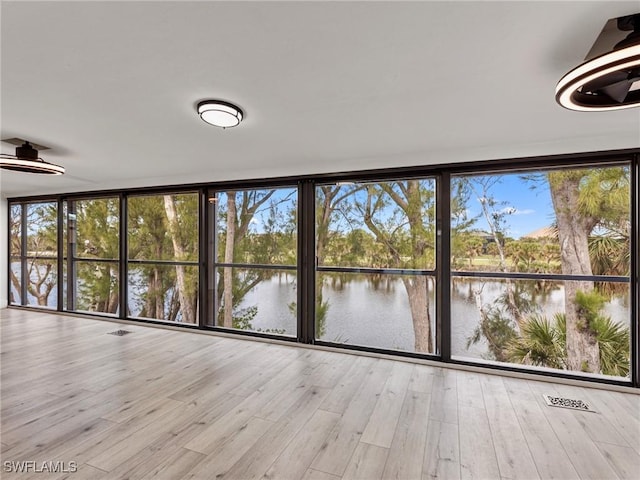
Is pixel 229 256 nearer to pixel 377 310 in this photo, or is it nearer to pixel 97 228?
pixel 377 310

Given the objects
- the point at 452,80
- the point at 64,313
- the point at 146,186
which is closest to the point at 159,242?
the point at 146,186

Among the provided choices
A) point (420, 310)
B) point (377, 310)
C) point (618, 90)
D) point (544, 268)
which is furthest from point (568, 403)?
point (618, 90)

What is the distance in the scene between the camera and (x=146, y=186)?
507cm

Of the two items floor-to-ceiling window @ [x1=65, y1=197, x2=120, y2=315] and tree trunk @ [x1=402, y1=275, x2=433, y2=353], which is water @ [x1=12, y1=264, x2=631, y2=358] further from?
floor-to-ceiling window @ [x1=65, y1=197, x2=120, y2=315]

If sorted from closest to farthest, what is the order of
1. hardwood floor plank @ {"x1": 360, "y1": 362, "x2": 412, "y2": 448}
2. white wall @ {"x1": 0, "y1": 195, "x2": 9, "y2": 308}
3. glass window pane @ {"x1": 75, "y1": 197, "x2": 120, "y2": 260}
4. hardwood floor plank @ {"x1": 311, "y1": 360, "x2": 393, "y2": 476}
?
hardwood floor plank @ {"x1": 311, "y1": 360, "x2": 393, "y2": 476}, hardwood floor plank @ {"x1": 360, "y1": 362, "x2": 412, "y2": 448}, glass window pane @ {"x1": 75, "y1": 197, "x2": 120, "y2": 260}, white wall @ {"x1": 0, "y1": 195, "x2": 9, "y2": 308}

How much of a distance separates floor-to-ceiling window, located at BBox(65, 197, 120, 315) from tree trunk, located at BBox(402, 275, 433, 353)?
16.4 ft

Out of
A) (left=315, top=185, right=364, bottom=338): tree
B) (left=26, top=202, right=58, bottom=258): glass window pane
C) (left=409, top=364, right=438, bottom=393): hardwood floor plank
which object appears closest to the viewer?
(left=409, top=364, right=438, bottom=393): hardwood floor plank

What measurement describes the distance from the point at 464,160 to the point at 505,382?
2.35 metres

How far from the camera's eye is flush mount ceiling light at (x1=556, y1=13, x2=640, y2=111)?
1.38m

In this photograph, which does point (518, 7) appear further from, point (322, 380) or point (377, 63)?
point (322, 380)

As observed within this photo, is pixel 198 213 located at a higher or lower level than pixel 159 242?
higher

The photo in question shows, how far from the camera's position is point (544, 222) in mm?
3365

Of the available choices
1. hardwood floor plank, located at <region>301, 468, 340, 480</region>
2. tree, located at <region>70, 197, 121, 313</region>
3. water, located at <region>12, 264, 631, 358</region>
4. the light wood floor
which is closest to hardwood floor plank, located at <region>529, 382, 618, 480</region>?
the light wood floor

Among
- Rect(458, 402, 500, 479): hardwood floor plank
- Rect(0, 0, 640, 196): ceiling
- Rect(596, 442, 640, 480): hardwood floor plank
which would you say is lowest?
Rect(596, 442, 640, 480): hardwood floor plank
